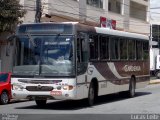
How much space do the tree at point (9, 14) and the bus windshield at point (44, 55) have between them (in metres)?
14.0

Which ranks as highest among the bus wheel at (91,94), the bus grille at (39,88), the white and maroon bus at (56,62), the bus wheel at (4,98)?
the white and maroon bus at (56,62)

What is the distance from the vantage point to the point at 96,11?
4862cm

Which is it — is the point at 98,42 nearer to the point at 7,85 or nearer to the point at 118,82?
the point at 118,82

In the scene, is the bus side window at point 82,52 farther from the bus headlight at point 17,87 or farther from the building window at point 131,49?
the building window at point 131,49

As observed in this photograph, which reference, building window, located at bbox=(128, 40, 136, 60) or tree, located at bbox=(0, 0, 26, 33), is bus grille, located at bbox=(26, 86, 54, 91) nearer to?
building window, located at bbox=(128, 40, 136, 60)

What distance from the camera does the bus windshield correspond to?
56.1 ft

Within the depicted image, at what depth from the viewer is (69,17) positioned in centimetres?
4159

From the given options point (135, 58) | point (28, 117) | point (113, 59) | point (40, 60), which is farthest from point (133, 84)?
point (28, 117)

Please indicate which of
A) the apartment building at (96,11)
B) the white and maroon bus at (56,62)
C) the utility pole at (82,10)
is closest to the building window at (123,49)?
the white and maroon bus at (56,62)

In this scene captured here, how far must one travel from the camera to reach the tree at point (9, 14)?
31500 millimetres

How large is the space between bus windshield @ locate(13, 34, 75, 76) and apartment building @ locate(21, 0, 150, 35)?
1801 cm

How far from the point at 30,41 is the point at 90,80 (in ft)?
9.22

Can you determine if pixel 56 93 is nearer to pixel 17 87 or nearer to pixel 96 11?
pixel 17 87

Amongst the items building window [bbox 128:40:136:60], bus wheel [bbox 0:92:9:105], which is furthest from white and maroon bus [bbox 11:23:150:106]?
building window [bbox 128:40:136:60]
